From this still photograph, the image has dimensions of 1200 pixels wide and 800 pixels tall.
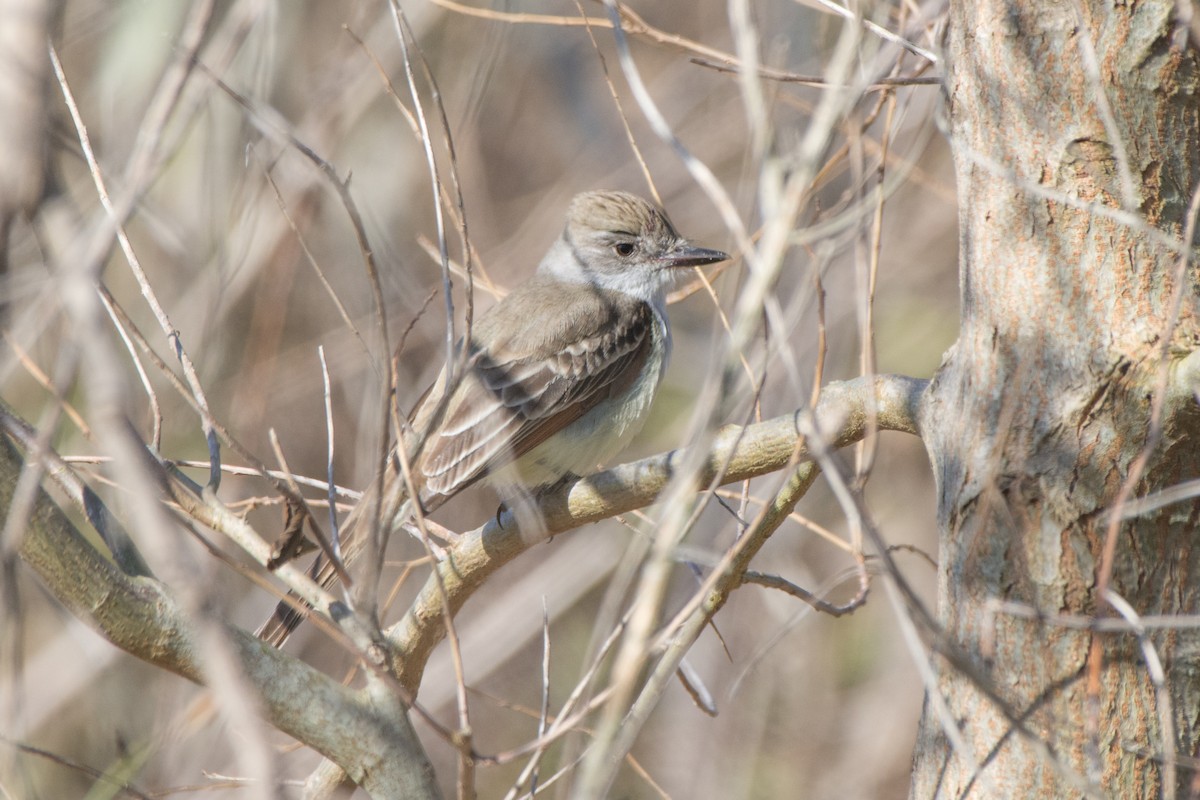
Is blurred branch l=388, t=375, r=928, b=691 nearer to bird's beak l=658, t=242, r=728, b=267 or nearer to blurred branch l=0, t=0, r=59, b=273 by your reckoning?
blurred branch l=0, t=0, r=59, b=273

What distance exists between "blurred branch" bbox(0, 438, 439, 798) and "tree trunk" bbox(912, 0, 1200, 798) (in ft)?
4.32

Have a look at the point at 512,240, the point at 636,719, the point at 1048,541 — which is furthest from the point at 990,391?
the point at 512,240

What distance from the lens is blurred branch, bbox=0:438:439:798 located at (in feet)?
8.71

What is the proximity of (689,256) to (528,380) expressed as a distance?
1.07 meters

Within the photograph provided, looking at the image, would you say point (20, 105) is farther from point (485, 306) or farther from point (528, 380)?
point (485, 306)

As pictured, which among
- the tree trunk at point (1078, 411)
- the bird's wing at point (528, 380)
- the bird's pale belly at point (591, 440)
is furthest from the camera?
the bird's pale belly at point (591, 440)

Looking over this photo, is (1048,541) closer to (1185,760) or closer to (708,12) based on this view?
(1185,760)

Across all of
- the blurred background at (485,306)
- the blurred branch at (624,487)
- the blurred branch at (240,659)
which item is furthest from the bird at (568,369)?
the blurred branch at (240,659)

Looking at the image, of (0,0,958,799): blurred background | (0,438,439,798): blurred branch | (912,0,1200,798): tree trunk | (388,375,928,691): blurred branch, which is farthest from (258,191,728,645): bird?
(912,0,1200,798): tree trunk

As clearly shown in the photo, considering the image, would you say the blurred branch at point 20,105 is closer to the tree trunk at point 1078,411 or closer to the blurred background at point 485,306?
the tree trunk at point 1078,411

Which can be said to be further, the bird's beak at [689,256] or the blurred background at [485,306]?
the blurred background at [485,306]

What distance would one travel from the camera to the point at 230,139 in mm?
7059

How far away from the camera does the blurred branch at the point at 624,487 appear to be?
3381 millimetres

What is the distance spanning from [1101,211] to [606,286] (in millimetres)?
3407
